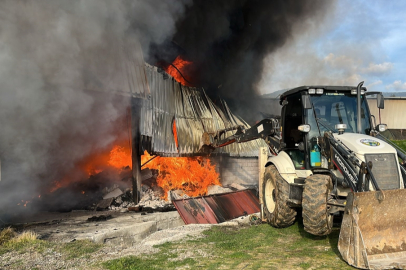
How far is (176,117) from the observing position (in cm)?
1244

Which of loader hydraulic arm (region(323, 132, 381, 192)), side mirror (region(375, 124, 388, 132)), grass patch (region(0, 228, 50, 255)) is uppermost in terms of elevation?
side mirror (region(375, 124, 388, 132))

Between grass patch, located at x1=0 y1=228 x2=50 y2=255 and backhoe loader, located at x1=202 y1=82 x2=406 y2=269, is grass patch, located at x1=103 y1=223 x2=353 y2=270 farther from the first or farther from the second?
grass patch, located at x1=0 y1=228 x2=50 y2=255

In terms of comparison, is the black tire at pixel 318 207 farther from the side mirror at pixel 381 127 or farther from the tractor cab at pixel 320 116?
the side mirror at pixel 381 127

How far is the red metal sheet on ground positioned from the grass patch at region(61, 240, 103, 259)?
3712mm

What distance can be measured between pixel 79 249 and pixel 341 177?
5059 mm

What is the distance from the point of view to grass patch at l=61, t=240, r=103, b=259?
5.62m

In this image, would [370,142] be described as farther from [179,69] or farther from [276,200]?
[179,69]

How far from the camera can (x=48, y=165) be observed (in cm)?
1150

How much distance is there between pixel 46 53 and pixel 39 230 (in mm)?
4271

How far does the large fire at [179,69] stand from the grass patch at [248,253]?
27.3ft

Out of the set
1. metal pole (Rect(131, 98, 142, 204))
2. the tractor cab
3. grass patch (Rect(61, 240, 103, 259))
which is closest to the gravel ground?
grass patch (Rect(61, 240, 103, 259))

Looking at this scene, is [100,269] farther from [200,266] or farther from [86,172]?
[86,172]

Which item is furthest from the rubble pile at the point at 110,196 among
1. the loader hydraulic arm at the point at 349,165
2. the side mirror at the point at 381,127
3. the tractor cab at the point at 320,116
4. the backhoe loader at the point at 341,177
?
the side mirror at the point at 381,127

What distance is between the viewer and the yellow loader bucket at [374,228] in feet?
15.4
